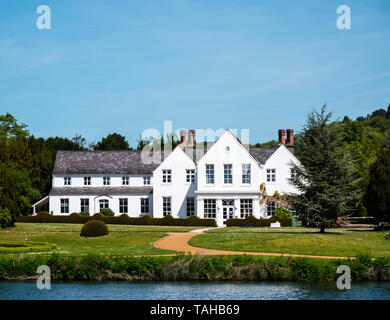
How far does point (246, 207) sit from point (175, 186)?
8.12m

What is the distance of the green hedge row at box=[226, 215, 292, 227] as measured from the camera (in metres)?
56.8

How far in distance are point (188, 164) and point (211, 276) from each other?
34.4m

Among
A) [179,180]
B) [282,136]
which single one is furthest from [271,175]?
[179,180]

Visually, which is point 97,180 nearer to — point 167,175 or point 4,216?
point 167,175

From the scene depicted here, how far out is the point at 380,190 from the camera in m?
48.9

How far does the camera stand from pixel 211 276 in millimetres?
29938

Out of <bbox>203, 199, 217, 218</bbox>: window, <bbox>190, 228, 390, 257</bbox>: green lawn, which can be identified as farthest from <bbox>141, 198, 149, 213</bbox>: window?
<bbox>190, 228, 390, 257</bbox>: green lawn

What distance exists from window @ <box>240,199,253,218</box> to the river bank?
30270mm

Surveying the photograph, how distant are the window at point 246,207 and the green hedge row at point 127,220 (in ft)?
13.8

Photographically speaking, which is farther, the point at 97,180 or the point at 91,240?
the point at 97,180
